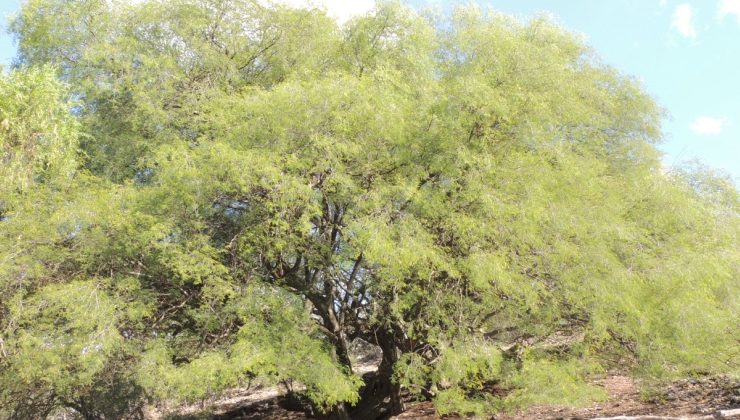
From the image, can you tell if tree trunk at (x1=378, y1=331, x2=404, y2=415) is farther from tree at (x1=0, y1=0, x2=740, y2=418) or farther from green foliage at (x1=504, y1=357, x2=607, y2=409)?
green foliage at (x1=504, y1=357, x2=607, y2=409)

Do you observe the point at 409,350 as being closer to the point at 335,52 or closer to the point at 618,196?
the point at 618,196

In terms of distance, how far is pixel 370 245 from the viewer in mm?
8391

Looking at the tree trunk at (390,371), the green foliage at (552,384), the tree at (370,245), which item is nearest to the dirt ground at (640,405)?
the tree trunk at (390,371)

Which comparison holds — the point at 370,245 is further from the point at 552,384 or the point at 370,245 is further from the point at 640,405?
the point at 640,405

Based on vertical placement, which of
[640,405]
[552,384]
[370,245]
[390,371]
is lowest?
[640,405]

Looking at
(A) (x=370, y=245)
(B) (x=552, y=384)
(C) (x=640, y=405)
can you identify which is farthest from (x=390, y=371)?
(C) (x=640, y=405)

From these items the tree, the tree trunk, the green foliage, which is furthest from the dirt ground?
the green foliage

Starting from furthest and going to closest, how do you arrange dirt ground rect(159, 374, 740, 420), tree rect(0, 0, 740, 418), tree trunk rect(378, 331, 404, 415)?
tree trunk rect(378, 331, 404, 415) → dirt ground rect(159, 374, 740, 420) → tree rect(0, 0, 740, 418)

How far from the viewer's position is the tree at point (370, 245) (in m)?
8.90

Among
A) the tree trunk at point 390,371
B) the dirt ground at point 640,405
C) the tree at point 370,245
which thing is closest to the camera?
the tree at point 370,245

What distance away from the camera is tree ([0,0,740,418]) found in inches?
350

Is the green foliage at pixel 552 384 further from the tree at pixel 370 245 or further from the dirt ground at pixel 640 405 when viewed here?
the dirt ground at pixel 640 405

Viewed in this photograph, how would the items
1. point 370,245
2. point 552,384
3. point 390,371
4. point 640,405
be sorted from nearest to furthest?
1. point 370,245
2. point 552,384
3. point 640,405
4. point 390,371

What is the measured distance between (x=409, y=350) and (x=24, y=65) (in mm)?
10529
